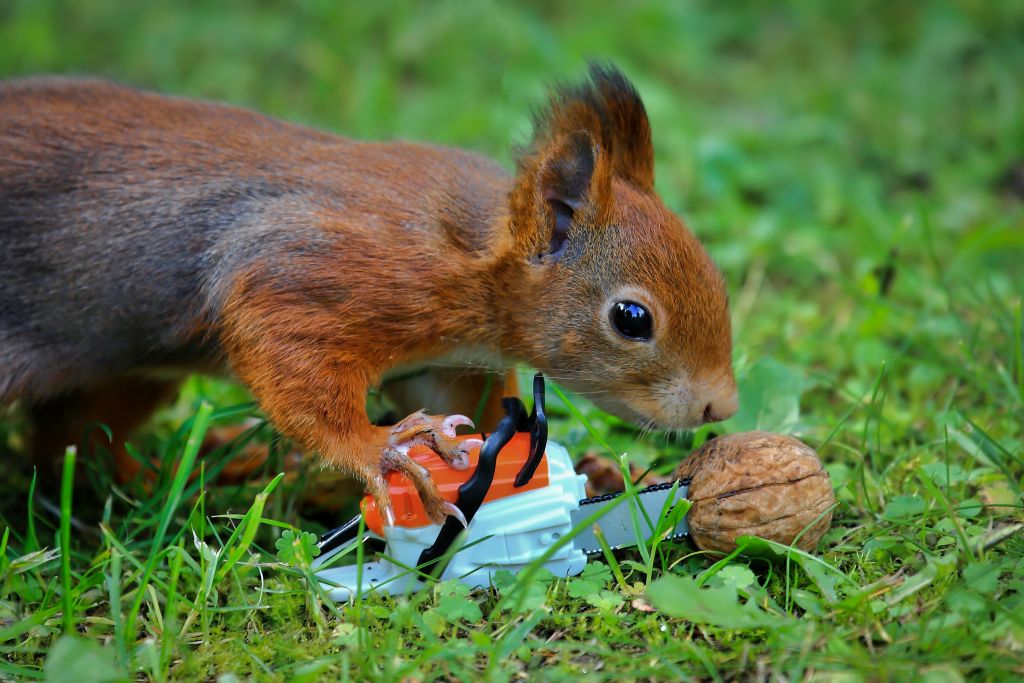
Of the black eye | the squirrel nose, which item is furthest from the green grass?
the black eye

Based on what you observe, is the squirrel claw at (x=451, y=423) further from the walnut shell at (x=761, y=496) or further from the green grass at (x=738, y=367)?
the walnut shell at (x=761, y=496)

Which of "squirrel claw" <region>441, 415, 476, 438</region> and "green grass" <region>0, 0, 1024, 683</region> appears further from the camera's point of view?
"squirrel claw" <region>441, 415, 476, 438</region>

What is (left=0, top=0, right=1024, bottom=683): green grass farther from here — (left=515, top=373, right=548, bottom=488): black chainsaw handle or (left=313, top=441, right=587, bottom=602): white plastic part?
(left=515, top=373, right=548, bottom=488): black chainsaw handle

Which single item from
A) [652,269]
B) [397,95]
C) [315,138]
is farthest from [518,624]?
[397,95]

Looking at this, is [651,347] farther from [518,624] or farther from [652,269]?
[518,624]

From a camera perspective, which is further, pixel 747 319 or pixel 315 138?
→ pixel 747 319

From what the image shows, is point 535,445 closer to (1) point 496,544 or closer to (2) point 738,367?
(1) point 496,544
